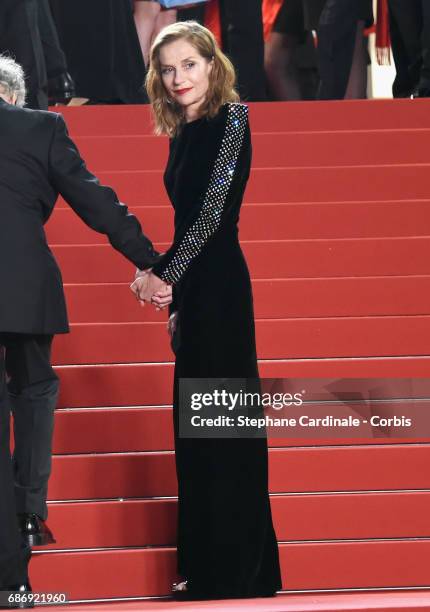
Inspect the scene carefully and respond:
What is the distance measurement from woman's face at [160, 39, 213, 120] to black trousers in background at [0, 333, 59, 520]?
83 cm

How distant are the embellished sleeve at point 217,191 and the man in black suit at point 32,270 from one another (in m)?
0.16

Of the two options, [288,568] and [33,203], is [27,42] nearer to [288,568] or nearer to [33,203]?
[33,203]

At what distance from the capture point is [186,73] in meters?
4.03

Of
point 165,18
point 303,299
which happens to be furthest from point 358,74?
point 303,299

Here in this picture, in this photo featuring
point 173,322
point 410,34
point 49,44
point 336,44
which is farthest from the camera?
point 410,34

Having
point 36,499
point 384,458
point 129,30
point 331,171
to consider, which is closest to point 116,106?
point 129,30

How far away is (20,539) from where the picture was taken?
3.94m

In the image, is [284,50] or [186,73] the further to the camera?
[284,50]

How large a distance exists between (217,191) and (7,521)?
3.68 feet

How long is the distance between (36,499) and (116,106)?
3.61 metres

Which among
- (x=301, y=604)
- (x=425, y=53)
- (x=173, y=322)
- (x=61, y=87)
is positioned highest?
(x=425, y=53)

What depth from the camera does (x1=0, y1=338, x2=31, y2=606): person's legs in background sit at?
12.8 feet

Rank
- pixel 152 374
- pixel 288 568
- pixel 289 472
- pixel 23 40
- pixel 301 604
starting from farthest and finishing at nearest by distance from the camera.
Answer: pixel 23 40
pixel 152 374
pixel 289 472
pixel 288 568
pixel 301 604

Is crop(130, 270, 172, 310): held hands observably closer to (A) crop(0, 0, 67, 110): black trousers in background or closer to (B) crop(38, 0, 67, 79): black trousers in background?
(A) crop(0, 0, 67, 110): black trousers in background
